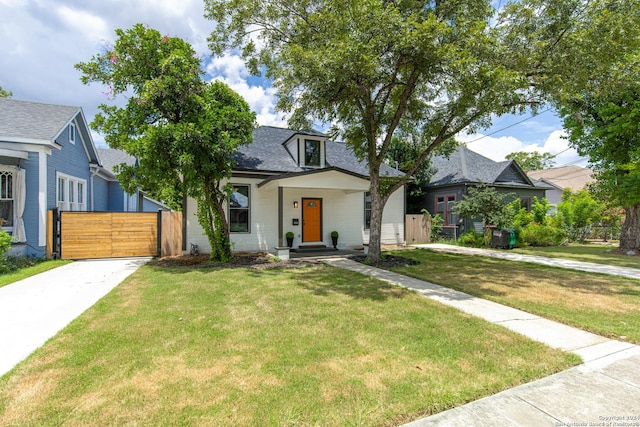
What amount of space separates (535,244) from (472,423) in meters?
16.5

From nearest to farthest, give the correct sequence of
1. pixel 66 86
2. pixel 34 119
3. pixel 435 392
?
pixel 435 392 < pixel 34 119 < pixel 66 86

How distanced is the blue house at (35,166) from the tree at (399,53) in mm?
6542

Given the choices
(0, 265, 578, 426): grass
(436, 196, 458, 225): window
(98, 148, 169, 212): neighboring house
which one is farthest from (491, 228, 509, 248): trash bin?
(98, 148, 169, 212): neighboring house

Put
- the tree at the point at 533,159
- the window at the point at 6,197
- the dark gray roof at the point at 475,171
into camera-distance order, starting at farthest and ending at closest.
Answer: the tree at the point at 533,159
the dark gray roof at the point at 475,171
the window at the point at 6,197

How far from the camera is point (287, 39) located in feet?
32.7

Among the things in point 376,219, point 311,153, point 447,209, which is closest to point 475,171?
point 447,209

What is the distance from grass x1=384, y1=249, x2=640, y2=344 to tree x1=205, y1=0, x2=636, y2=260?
2.64 meters

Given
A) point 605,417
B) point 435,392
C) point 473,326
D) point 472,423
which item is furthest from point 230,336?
point 605,417

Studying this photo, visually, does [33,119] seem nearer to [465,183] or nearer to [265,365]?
[265,365]

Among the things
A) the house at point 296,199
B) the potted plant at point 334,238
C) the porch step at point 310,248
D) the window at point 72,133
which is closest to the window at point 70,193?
the window at point 72,133

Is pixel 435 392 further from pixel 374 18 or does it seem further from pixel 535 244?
pixel 535 244

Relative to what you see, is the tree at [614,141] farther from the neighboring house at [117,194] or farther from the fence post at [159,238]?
the neighboring house at [117,194]

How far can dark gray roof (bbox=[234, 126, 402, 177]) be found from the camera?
12.7 meters

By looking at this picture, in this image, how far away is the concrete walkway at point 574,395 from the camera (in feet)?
7.73
